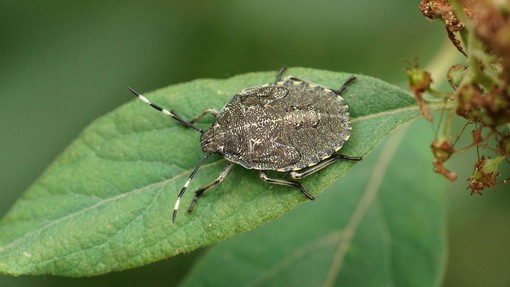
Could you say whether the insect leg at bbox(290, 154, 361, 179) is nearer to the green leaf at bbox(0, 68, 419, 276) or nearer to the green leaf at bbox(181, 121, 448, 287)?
the green leaf at bbox(0, 68, 419, 276)

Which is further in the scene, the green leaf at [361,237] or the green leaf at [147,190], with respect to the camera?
the green leaf at [361,237]

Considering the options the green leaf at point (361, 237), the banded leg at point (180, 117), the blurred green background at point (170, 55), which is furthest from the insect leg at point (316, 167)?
the blurred green background at point (170, 55)

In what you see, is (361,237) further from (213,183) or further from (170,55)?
(170,55)

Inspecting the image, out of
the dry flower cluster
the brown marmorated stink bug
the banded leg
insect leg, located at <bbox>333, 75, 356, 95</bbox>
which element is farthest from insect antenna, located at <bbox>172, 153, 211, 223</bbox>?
the dry flower cluster

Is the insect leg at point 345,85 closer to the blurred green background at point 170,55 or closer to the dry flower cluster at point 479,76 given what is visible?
the dry flower cluster at point 479,76

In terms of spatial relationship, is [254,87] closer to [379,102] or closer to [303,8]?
[379,102]

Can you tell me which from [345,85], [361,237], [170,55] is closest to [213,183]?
[345,85]
